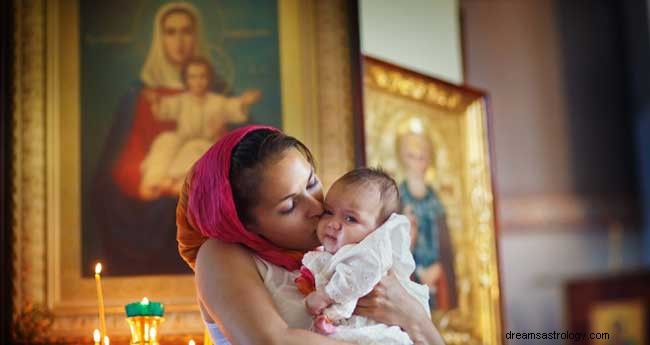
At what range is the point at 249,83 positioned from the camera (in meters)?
4.08

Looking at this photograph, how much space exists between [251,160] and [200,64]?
1.71m

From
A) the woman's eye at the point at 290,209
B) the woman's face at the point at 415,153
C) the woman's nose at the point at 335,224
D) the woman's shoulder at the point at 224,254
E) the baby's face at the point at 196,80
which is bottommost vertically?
the woman's shoulder at the point at 224,254

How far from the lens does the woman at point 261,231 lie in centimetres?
239

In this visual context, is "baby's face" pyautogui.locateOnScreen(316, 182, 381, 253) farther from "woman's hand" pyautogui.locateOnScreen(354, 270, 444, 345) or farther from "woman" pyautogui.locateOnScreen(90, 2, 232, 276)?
"woman" pyautogui.locateOnScreen(90, 2, 232, 276)

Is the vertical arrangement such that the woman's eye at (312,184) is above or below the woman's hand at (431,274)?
above

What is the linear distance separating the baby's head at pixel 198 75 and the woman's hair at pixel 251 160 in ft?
5.28

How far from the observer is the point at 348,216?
2.41 m

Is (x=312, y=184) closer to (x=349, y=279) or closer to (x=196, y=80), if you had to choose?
(x=349, y=279)

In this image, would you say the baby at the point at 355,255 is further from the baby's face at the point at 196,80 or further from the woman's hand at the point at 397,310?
the baby's face at the point at 196,80

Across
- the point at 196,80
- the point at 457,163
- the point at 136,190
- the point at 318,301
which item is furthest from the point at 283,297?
the point at 457,163

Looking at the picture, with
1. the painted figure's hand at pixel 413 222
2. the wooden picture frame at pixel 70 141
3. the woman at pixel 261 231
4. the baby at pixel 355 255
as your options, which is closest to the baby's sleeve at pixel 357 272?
the baby at pixel 355 255

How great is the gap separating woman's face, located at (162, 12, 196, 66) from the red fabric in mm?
156

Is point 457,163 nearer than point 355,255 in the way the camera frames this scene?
No

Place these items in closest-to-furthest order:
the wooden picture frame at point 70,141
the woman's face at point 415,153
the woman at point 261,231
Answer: the woman at point 261,231 < the wooden picture frame at point 70,141 < the woman's face at point 415,153
